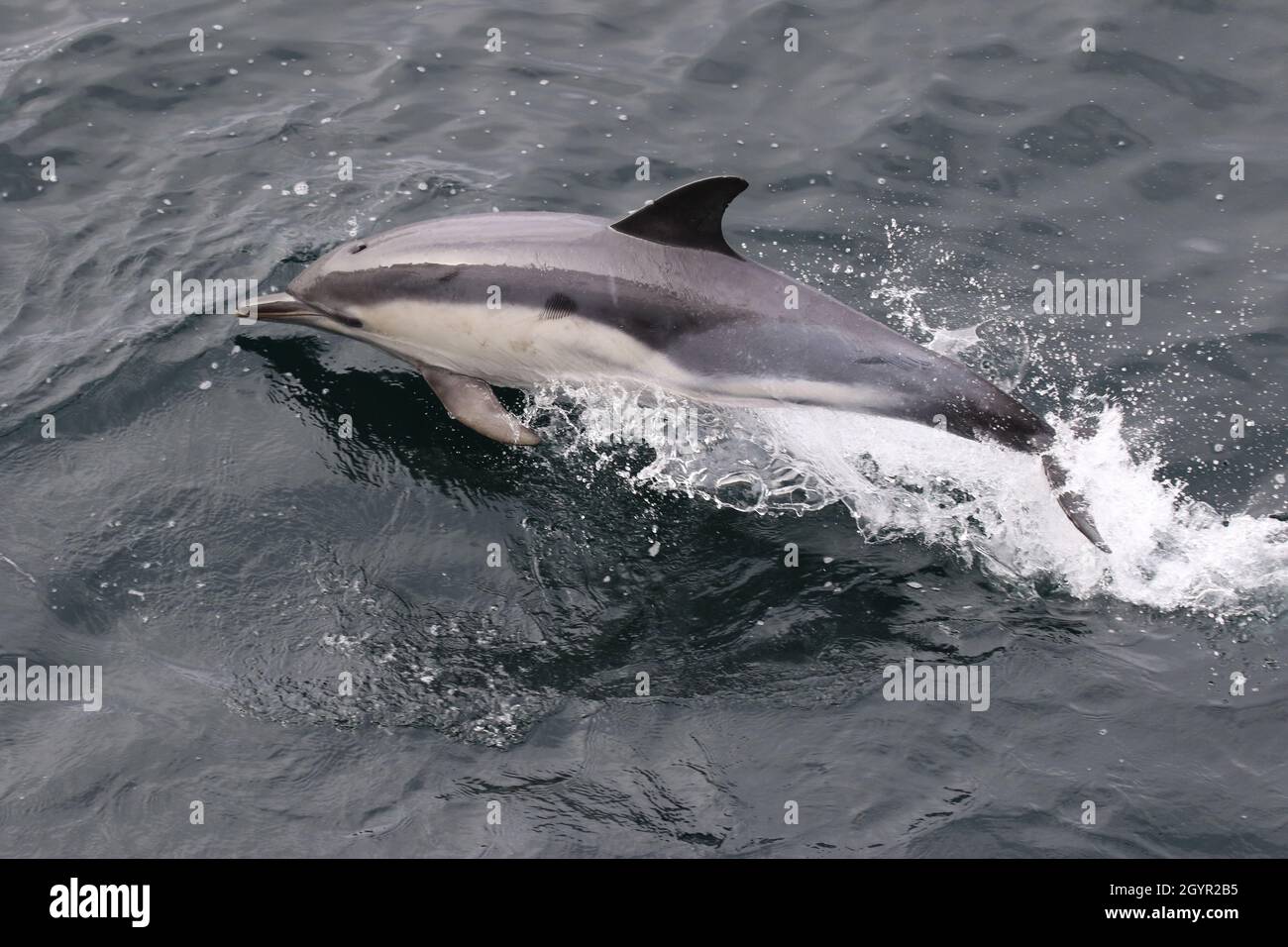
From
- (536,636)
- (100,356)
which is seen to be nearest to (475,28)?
(100,356)

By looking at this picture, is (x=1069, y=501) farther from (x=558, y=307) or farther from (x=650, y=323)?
(x=558, y=307)

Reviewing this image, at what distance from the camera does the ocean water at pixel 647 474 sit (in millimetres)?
7492

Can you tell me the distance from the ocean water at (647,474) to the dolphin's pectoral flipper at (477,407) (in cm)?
36

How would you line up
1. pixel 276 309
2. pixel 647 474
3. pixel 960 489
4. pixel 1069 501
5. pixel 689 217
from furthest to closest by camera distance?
pixel 276 309 → pixel 647 474 → pixel 960 489 → pixel 689 217 → pixel 1069 501

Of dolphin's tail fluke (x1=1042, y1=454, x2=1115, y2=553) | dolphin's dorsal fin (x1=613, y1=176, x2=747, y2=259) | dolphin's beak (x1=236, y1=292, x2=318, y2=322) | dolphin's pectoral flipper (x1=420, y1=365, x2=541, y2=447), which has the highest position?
dolphin's beak (x1=236, y1=292, x2=318, y2=322)

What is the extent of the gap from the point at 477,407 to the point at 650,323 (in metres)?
1.38

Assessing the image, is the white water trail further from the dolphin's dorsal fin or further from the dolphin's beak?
the dolphin's beak

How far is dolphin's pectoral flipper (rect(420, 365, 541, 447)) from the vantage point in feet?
30.3

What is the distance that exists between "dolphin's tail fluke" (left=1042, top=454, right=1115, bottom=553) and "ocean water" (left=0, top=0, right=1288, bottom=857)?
353 millimetres

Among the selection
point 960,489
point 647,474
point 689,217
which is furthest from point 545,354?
point 960,489

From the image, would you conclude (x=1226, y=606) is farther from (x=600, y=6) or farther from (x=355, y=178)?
(x=600, y=6)

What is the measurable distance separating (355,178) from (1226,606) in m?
7.58

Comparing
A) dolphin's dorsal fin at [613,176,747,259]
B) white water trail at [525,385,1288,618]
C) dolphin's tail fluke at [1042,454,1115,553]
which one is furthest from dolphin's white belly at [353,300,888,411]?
dolphin's tail fluke at [1042,454,1115,553]

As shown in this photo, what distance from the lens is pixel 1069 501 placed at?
8.09m
